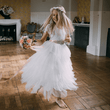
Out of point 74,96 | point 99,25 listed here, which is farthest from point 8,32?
point 74,96

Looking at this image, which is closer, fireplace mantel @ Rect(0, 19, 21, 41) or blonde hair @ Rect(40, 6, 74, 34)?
blonde hair @ Rect(40, 6, 74, 34)

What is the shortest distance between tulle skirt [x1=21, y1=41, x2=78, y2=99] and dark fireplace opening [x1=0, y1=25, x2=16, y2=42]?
7.91 metres

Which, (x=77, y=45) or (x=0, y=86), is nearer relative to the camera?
(x=0, y=86)

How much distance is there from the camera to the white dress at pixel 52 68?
227 cm

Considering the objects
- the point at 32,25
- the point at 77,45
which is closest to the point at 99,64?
the point at 77,45

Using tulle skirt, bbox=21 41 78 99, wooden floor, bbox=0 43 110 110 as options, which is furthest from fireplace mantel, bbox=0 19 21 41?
tulle skirt, bbox=21 41 78 99

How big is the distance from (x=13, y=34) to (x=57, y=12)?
27.8 feet

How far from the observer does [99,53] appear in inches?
231

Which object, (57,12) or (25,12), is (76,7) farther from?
(57,12)

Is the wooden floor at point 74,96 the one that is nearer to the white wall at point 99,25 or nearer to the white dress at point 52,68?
the white dress at point 52,68

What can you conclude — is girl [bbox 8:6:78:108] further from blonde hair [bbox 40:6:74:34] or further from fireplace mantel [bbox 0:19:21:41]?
fireplace mantel [bbox 0:19:21:41]

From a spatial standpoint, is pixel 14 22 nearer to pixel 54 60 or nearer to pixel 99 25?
pixel 99 25

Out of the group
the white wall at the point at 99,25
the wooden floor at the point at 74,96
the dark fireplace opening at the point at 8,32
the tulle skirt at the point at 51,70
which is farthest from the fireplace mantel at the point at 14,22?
the tulle skirt at the point at 51,70

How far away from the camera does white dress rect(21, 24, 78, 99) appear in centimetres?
227
